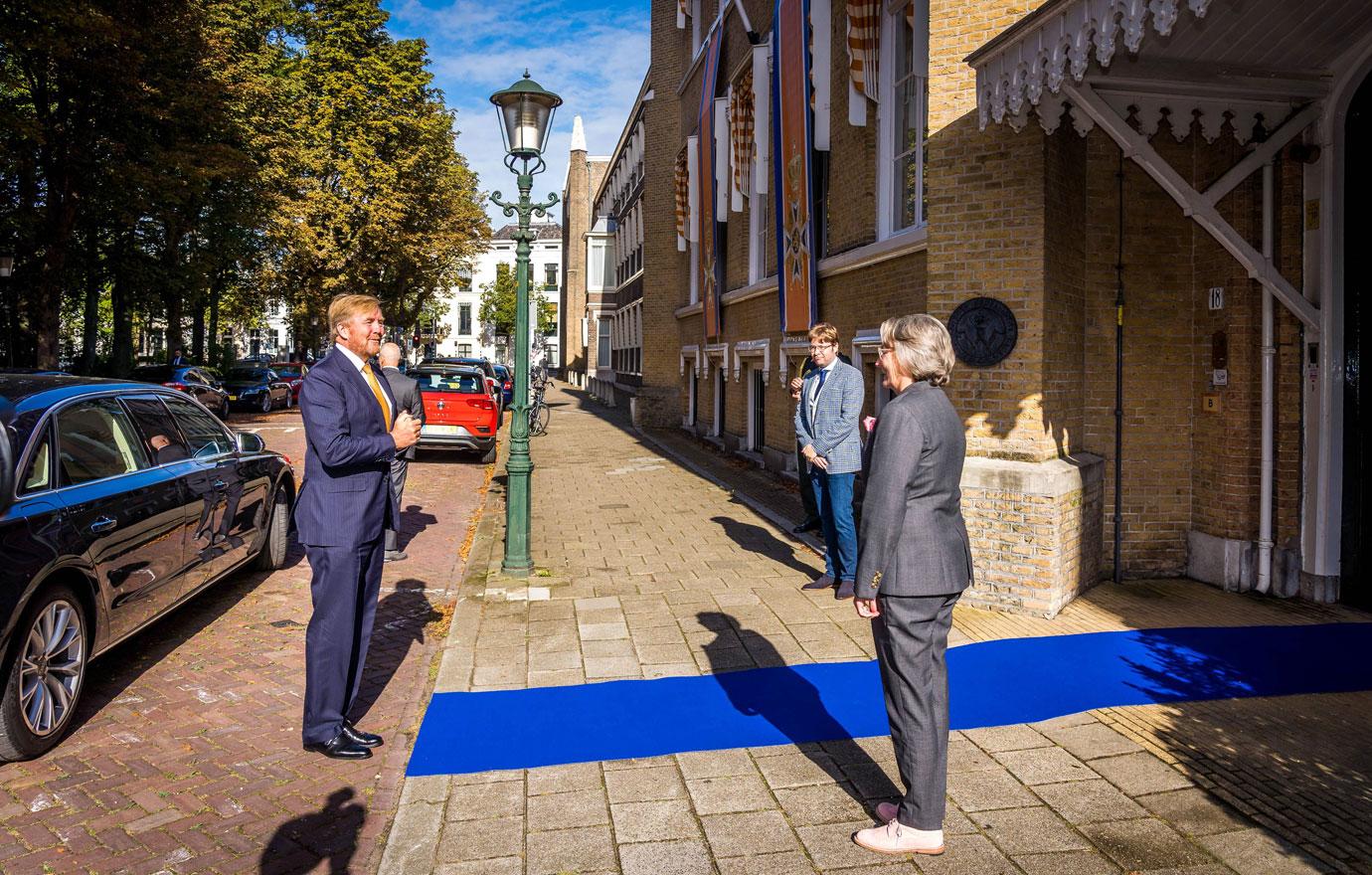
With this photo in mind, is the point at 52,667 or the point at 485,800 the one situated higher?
the point at 52,667

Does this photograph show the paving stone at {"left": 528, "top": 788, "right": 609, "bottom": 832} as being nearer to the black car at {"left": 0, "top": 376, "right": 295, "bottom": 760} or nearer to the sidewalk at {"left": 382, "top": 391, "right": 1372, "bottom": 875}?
the sidewalk at {"left": 382, "top": 391, "right": 1372, "bottom": 875}

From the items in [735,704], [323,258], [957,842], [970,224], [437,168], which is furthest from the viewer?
[437,168]

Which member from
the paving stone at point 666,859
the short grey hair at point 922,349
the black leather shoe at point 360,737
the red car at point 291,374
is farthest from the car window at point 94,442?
the red car at point 291,374

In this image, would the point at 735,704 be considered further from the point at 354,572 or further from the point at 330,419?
the point at 330,419

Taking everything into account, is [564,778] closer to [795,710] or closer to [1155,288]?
[795,710]

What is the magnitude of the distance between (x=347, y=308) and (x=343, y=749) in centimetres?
210

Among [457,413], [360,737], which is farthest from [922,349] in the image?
[457,413]

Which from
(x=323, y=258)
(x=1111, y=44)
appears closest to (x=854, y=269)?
(x=1111, y=44)

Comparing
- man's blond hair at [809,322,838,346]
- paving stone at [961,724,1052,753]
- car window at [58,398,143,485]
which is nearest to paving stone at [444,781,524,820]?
paving stone at [961,724,1052,753]

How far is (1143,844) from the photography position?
3604 mm

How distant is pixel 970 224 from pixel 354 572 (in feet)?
16.8

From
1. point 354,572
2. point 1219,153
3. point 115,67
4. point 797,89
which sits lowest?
point 354,572

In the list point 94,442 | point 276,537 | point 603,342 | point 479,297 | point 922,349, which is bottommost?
point 276,537

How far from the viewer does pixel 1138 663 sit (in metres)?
5.75
